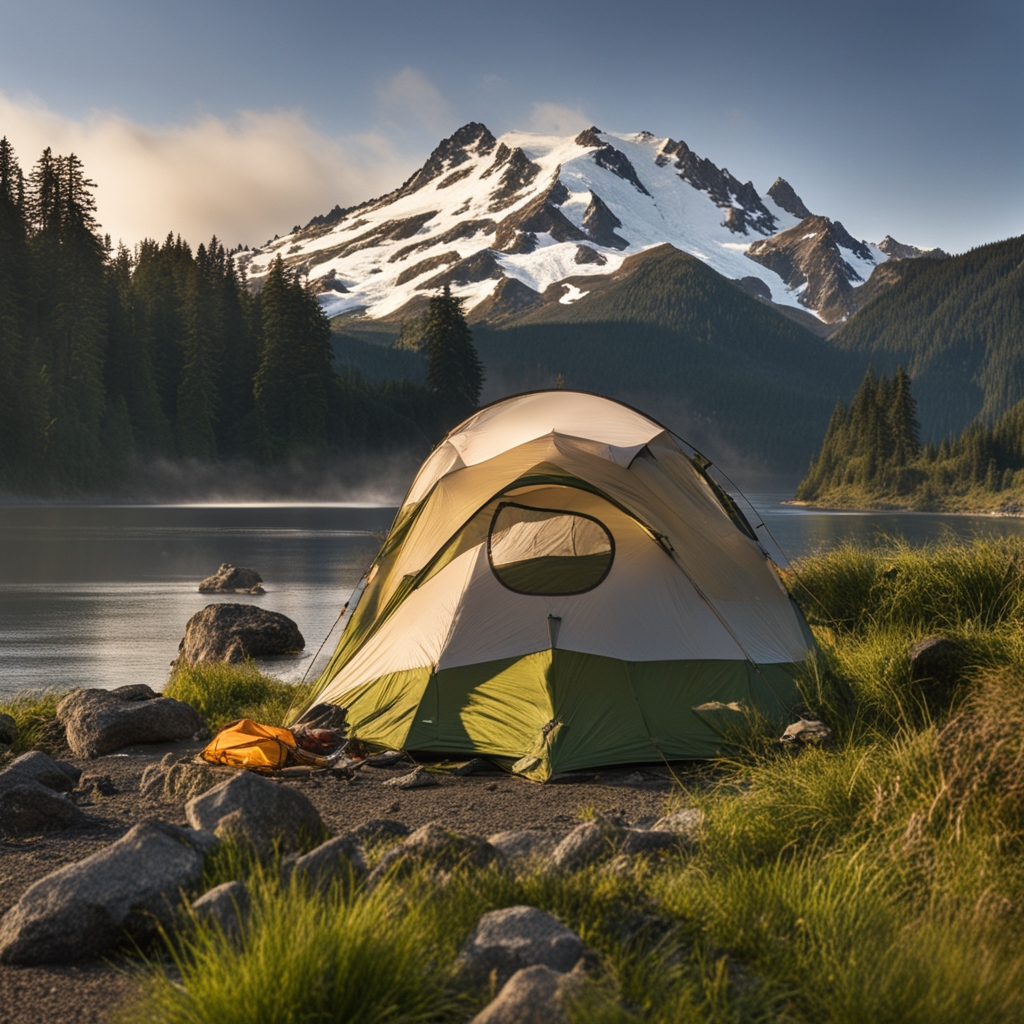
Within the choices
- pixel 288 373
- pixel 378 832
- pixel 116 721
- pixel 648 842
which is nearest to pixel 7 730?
pixel 116 721

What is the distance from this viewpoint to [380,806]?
7.07 meters

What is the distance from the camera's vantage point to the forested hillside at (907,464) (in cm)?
11475

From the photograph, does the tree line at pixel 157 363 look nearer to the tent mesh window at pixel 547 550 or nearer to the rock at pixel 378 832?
the tent mesh window at pixel 547 550

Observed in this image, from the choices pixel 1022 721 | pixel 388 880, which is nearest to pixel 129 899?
pixel 388 880

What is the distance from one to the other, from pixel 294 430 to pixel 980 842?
8960 centimetres

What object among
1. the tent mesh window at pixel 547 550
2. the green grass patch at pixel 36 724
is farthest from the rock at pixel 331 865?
the green grass patch at pixel 36 724

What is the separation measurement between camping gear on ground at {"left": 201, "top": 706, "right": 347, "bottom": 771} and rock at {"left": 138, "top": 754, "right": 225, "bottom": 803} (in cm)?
38

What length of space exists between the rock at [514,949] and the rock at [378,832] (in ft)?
5.20

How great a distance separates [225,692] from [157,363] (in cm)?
8320

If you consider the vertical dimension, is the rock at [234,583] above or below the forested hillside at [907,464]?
below

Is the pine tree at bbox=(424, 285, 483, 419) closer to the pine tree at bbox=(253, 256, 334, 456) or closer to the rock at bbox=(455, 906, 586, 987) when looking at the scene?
the pine tree at bbox=(253, 256, 334, 456)

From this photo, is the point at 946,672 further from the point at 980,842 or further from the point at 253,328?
the point at 253,328

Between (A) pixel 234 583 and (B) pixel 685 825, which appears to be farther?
(A) pixel 234 583

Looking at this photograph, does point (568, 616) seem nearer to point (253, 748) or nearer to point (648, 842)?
point (253, 748)
